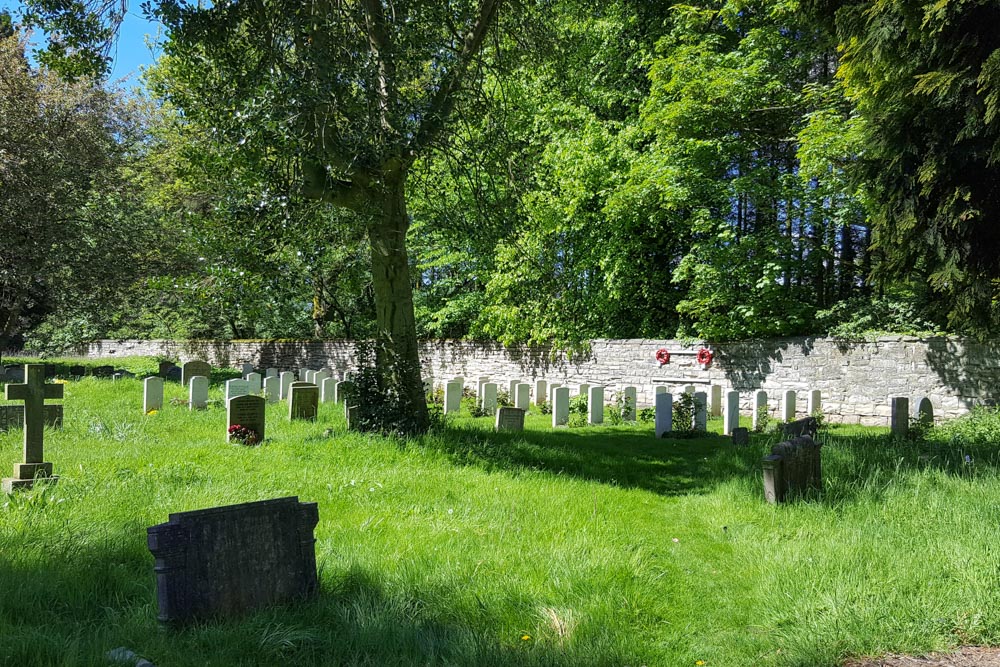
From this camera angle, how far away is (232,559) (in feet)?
12.3

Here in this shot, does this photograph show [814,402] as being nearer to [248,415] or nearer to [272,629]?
[248,415]

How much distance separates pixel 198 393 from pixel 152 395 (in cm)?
86

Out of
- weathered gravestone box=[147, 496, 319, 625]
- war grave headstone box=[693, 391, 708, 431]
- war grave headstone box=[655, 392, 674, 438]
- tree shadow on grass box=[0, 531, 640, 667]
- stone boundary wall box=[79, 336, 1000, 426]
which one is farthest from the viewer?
stone boundary wall box=[79, 336, 1000, 426]

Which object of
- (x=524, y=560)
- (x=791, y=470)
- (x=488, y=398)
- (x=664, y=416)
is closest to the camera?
(x=524, y=560)

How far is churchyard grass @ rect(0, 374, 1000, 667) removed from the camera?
3.42 metres

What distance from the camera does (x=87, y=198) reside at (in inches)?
790

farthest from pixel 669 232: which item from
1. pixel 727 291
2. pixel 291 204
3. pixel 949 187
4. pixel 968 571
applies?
pixel 968 571

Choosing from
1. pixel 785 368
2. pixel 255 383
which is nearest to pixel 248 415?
pixel 255 383

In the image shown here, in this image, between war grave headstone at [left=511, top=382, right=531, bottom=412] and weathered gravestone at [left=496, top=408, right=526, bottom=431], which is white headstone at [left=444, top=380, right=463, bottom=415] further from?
weathered gravestone at [left=496, top=408, right=526, bottom=431]

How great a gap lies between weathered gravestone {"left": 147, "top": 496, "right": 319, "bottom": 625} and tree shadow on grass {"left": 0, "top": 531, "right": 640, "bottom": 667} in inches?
4.0

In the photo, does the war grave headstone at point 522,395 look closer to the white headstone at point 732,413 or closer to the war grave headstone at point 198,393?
the white headstone at point 732,413

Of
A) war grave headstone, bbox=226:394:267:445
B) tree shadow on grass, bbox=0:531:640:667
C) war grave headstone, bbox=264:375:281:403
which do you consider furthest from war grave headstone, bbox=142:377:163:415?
tree shadow on grass, bbox=0:531:640:667

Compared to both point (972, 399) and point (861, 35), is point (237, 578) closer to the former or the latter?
point (861, 35)

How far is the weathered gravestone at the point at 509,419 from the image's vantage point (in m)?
12.2
